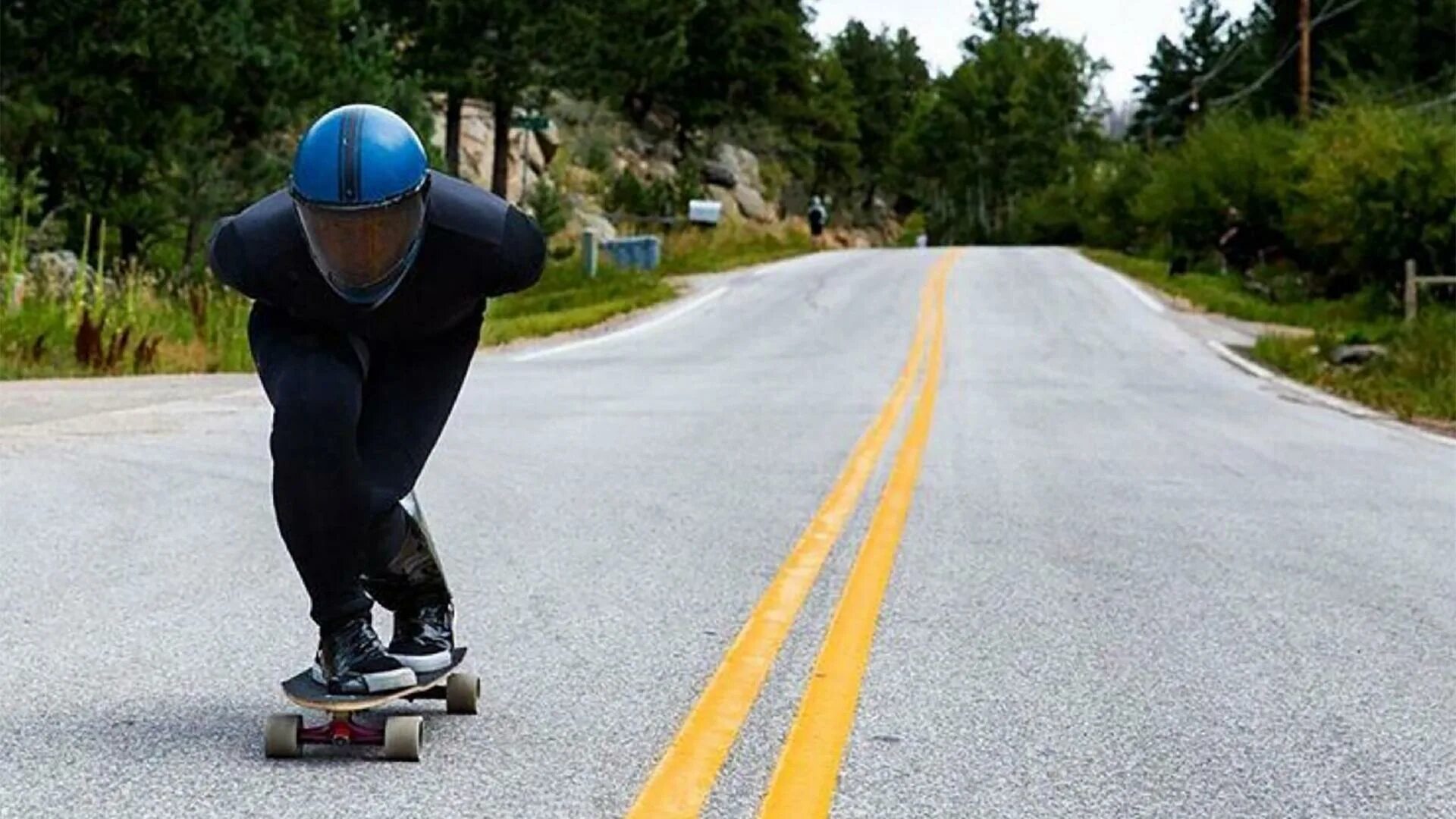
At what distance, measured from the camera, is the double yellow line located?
160 inches

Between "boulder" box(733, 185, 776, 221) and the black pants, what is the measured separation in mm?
76325

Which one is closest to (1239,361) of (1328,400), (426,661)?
(1328,400)

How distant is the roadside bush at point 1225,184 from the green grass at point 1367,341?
5.95m

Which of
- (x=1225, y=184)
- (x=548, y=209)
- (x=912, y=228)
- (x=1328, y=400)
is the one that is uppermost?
(x=1225, y=184)

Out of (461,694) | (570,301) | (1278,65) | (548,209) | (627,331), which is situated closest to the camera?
(461,694)

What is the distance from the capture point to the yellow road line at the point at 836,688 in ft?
13.4

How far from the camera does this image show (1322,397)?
18.9 meters

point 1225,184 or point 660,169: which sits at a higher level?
point 660,169

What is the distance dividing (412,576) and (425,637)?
15 cm

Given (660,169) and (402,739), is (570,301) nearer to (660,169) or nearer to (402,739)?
(402,739)

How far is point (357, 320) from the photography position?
408 centimetres

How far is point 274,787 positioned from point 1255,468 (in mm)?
8659

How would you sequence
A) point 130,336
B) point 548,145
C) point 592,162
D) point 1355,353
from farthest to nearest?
point 592,162 < point 548,145 < point 1355,353 < point 130,336

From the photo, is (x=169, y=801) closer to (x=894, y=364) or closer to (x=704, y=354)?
(x=894, y=364)
